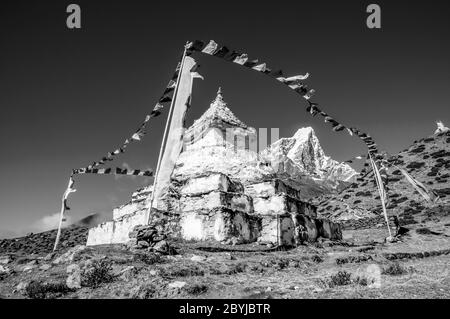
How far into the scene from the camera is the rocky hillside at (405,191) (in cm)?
3747

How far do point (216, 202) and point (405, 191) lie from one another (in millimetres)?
36781

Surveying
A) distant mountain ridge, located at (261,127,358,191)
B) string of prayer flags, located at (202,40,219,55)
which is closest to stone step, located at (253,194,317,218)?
string of prayer flags, located at (202,40,219,55)

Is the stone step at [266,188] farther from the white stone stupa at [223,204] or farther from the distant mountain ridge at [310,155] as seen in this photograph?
the distant mountain ridge at [310,155]

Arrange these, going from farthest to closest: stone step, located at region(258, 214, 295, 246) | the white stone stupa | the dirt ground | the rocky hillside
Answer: the rocky hillside, stone step, located at region(258, 214, 295, 246), the white stone stupa, the dirt ground

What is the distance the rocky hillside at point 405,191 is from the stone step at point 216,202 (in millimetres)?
18743

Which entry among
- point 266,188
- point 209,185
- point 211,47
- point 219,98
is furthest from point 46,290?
point 219,98

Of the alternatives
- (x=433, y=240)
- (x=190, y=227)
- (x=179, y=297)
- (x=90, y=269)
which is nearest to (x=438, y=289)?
(x=179, y=297)

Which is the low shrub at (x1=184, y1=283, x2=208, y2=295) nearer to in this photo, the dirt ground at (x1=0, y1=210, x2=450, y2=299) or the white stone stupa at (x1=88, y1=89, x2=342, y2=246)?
the dirt ground at (x1=0, y1=210, x2=450, y2=299)

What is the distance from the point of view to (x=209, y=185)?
20.6 meters

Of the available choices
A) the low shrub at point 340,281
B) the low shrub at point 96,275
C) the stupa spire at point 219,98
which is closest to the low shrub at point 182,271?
the low shrub at point 96,275

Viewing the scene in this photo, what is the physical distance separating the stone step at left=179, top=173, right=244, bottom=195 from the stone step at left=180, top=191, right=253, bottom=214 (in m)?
0.48

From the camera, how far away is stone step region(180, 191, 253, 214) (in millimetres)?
18891

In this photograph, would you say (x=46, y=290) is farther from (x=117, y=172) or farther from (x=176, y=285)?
(x=117, y=172)
